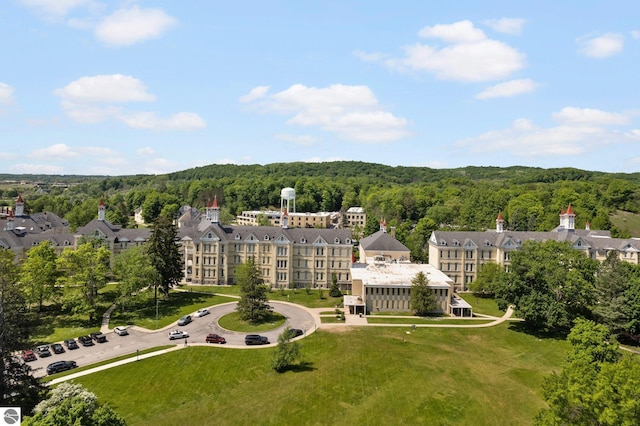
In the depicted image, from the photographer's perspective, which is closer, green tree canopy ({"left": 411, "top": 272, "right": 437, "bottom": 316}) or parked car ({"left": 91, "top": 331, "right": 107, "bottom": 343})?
parked car ({"left": 91, "top": 331, "right": 107, "bottom": 343})

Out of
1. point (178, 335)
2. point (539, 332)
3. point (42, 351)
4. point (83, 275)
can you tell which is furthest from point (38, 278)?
point (539, 332)

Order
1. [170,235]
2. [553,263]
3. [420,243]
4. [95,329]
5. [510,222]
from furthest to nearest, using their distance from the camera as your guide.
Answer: [510,222], [420,243], [170,235], [553,263], [95,329]

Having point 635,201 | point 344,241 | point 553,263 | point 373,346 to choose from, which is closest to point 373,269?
point 344,241

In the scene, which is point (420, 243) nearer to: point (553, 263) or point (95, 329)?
point (553, 263)

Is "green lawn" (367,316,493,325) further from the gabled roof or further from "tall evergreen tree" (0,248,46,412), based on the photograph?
"tall evergreen tree" (0,248,46,412)

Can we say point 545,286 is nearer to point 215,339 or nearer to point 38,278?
point 215,339

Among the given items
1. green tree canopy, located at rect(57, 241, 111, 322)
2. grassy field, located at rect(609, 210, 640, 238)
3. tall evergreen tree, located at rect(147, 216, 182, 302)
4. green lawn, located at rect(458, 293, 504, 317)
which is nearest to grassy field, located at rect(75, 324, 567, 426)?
green lawn, located at rect(458, 293, 504, 317)
